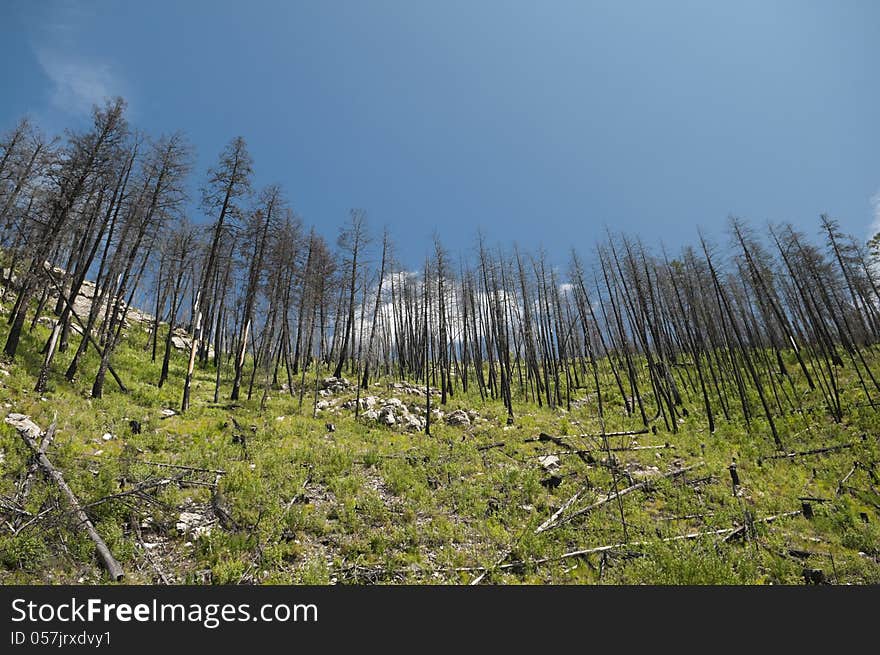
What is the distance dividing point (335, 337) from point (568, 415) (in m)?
19.8

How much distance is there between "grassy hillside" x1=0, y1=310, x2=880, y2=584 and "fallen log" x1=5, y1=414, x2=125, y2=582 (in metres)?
0.14

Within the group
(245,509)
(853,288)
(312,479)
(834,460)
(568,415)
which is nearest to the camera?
(245,509)

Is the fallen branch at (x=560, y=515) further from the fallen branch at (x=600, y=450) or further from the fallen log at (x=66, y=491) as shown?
the fallen log at (x=66, y=491)

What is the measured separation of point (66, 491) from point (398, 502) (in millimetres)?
6938

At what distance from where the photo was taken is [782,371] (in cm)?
2606

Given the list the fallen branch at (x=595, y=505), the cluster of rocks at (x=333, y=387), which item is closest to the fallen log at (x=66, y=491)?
the fallen branch at (x=595, y=505)

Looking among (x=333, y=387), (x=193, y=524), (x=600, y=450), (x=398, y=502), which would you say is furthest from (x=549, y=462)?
(x=333, y=387)

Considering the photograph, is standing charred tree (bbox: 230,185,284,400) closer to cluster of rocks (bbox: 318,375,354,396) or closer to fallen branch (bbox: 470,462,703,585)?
cluster of rocks (bbox: 318,375,354,396)

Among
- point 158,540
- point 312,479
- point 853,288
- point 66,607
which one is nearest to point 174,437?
point 312,479

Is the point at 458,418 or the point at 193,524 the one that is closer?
the point at 193,524

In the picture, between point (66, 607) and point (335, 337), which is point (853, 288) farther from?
point (66, 607)

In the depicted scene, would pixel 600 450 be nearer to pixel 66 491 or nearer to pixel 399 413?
pixel 399 413

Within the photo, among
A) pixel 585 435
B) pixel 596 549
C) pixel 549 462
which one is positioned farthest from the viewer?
pixel 585 435

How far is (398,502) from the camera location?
A: 31.4 ft
